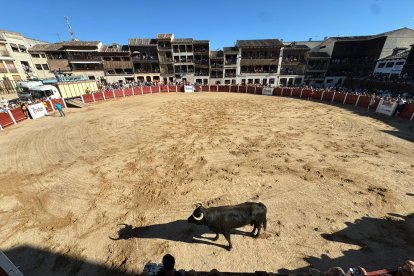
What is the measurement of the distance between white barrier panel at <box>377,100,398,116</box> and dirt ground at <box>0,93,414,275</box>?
3.80 meters

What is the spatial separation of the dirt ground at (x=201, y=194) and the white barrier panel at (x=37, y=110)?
14.8ft

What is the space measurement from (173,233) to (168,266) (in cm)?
337

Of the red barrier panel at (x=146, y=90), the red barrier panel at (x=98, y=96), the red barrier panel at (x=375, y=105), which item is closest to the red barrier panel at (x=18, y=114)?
the red barrier panel at (x=98, y=96)

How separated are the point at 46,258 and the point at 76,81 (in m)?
29.2

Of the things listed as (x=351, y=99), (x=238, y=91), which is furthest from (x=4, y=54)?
(x=351, y=99)

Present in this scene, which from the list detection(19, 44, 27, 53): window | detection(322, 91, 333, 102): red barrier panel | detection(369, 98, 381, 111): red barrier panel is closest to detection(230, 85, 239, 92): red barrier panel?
detection(322, 91, 333, 102): red barrier panel

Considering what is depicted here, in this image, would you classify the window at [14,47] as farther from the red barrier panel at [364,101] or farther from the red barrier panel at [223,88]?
the red barrier panel at [364,101]

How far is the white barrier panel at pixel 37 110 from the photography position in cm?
2000

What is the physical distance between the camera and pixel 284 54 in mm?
45344

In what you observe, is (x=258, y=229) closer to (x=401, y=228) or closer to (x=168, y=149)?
(x=401, y=228)

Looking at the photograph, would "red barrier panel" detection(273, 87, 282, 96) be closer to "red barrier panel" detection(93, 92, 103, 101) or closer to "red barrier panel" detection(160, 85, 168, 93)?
"red barrier panel" detection(160, 85, 168, 93)

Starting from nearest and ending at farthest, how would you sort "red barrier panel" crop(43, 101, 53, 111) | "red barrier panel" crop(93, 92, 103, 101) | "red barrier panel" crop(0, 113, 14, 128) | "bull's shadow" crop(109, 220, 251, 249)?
1. "bull's shadow" crop(109, 220, 251, 249)
2. "red barrier panel" crop(0, 113, 14, 128)
3. "red barrier panel" crop(43, 101, 53, 111)
4. "red barrier panel" crop(93, 92, 103, 101)

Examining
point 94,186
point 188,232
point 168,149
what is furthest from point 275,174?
point 94,186

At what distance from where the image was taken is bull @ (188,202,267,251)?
549cm
